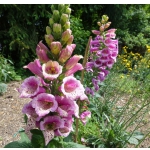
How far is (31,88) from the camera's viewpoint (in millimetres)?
1425

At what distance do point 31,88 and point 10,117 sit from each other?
261 centimetres

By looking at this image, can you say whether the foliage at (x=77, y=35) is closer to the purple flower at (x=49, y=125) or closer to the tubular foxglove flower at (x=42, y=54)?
the tubular foxglove flower at (x=42, y=54)

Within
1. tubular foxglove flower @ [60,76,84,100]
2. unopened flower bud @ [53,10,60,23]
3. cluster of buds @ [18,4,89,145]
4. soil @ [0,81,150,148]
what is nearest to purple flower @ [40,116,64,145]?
cluster of buds @ [18,4,89,145]

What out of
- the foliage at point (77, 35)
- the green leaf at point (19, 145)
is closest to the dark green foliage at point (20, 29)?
the foliage at point (77, 35)

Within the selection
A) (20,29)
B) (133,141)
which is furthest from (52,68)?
(20,29)

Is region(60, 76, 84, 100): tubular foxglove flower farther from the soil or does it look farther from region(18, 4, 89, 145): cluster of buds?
the soil

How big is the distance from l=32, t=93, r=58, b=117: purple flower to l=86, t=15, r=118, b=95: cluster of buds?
1484mm

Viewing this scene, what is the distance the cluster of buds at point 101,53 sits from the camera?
276 centimetres

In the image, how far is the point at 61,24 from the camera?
1.44 m

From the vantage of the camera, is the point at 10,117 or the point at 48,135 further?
the point at 10,117

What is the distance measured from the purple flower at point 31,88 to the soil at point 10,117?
1.75m

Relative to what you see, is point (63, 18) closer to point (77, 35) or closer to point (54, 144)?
point (54, 144)

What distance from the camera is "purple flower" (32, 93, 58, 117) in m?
1.34

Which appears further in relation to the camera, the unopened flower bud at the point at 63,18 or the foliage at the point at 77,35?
the foliage at the point at 77,35
